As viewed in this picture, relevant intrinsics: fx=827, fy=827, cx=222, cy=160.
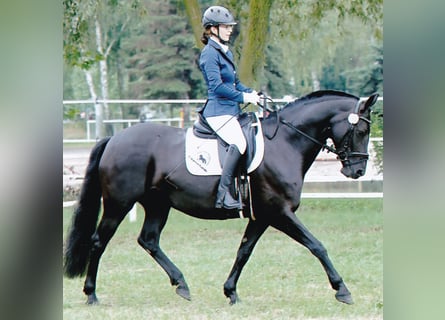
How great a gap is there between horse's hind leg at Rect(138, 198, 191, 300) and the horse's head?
1.45 metres

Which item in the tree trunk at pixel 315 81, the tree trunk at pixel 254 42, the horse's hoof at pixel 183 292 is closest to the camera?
the horse's hoof at pixel 183 292

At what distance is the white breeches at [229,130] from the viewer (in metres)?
5.92

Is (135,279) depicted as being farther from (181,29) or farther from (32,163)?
(181,29)

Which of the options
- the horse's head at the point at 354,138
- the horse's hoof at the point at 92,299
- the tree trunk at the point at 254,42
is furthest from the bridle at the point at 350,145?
the tree trunk at the point at 254,42

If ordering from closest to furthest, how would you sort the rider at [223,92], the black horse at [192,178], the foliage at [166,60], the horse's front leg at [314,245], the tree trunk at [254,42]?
1. the horse's front leg at [314,245]
2. the rider at [223,92]
3. the black horse at [192,178]
4. the tree trunk at [254,42]
5. the foliage at [166,60]

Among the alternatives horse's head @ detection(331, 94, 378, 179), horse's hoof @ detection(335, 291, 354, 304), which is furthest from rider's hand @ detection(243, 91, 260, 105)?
horse's hoof @ detection(335, 291, 354, 304)

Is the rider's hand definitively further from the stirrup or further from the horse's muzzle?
the horse's muzzle

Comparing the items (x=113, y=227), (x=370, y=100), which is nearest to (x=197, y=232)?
(x=113, y=227)

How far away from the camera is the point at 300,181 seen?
19.8ft

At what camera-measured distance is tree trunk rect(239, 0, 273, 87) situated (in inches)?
418

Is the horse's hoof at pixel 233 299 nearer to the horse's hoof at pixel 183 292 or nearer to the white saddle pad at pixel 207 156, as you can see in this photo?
the horse's hoof at pixel 183 292

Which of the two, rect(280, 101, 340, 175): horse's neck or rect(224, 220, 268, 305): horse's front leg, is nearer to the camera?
rect(280, 101, 340, 175): horse's neck

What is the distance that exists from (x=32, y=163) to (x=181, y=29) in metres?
21.0

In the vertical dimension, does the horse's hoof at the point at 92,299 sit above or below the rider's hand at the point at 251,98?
below
